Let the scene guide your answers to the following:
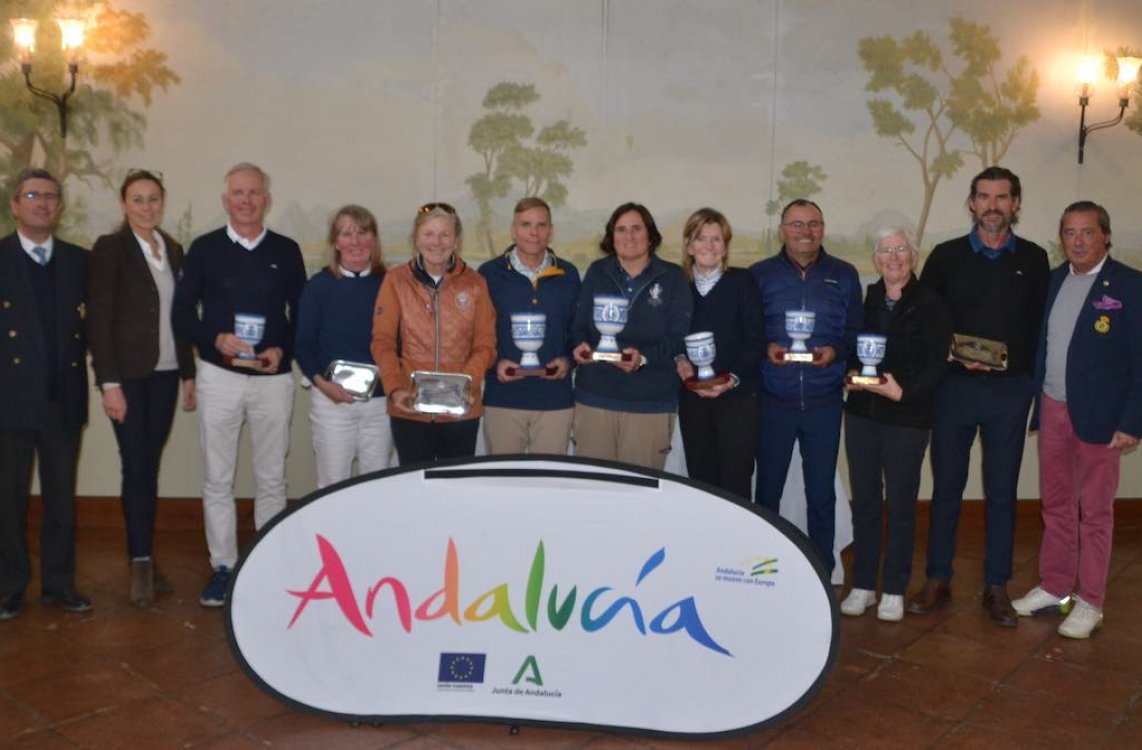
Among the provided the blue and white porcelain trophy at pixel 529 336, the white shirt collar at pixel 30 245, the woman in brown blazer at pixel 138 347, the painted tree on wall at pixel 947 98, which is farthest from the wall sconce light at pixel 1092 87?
the white shirt collar at pixel 30 245

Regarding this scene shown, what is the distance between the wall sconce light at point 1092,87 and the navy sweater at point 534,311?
405cm

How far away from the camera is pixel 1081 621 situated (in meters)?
4.22

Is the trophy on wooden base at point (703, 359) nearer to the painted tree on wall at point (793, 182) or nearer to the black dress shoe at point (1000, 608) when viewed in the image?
the black dress shoe at point (1000, 608)

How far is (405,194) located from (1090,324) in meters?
3.74

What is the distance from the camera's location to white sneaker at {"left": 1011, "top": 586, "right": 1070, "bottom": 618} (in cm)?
444

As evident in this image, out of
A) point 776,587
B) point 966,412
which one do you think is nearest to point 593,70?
point 966,412

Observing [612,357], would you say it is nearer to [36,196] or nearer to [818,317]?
[818,317]

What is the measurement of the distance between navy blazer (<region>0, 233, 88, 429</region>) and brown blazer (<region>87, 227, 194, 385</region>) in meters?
0.11

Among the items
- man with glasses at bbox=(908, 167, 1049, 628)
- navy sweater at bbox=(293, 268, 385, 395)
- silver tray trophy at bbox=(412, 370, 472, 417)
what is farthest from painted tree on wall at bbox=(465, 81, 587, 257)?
man with glasses at bbox=(908, 167, 1049, 628)

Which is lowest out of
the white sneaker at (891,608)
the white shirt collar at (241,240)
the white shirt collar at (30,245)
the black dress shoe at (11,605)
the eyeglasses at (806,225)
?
the black dress shoe at (11,605)

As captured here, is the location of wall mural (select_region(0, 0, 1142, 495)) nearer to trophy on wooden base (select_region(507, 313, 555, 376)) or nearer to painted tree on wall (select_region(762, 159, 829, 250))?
painted tree on wall (select_region(762, 159, 829, 250))

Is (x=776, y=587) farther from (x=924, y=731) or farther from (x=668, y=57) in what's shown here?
Answer: (x=668, y=57)

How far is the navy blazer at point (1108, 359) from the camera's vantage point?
3.99 m

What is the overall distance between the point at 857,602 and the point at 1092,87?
406cm
